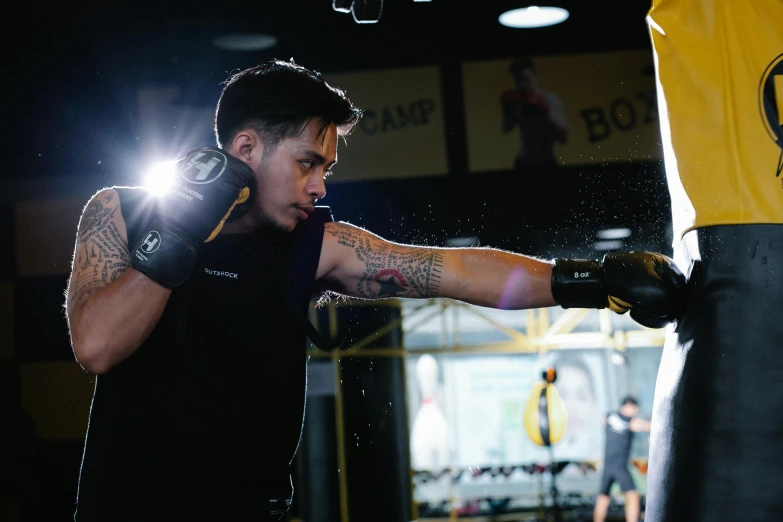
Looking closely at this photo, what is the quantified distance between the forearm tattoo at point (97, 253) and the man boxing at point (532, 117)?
3.32 meters

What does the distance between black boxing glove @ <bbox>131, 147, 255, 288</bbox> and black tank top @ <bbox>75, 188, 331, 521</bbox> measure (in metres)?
0.15

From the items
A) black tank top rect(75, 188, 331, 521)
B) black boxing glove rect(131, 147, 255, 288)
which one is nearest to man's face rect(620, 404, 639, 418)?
black tank top rect(75, 188, 331, 521)

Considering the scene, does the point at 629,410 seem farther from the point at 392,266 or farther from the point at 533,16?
the point at 392,266

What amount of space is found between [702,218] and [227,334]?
0.99 m

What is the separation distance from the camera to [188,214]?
4.99ft

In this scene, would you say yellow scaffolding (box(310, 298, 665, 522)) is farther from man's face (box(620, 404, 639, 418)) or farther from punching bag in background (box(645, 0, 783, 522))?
punching bag in background (box(645, 0, 783, 522))

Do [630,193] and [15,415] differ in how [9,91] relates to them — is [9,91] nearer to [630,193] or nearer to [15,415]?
[15,415]

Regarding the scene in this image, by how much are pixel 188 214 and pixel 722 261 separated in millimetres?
1015

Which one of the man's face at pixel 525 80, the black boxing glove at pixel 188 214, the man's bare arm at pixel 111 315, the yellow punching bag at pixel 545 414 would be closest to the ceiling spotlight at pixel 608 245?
the yellow punching bag at pixel 545 414

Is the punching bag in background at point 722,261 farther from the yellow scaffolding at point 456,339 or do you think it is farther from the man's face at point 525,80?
the yellow scaffolding at point 456,339

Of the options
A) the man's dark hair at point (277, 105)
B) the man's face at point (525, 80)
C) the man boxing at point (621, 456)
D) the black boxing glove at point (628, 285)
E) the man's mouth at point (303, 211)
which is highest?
the man's face at point (525, 80)

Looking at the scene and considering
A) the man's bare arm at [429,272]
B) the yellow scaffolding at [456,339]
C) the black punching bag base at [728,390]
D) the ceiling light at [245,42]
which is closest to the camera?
the black punching bag base at [728,390]

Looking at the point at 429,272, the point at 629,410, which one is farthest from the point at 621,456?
the point at 429,272

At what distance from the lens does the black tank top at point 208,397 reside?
158cm
